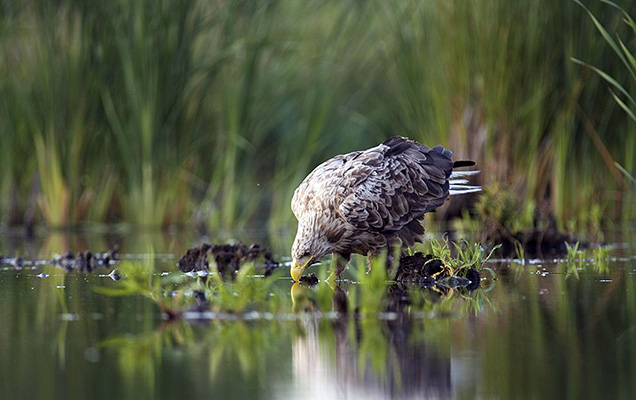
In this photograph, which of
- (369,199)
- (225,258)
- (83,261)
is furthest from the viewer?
(83,261)

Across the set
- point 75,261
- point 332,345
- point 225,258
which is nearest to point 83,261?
point 75,261

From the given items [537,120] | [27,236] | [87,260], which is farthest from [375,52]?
[87,260]

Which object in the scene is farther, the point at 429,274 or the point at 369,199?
the point at 369,199

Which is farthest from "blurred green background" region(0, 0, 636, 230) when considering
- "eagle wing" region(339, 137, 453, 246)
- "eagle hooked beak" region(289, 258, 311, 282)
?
"eagle hooked beak" region(289, 258, 311, 282)

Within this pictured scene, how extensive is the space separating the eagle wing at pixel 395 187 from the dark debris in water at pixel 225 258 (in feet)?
2.34

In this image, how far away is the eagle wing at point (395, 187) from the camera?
527 centimetres

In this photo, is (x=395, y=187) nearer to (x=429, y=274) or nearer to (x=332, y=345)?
(x=429, y=274)

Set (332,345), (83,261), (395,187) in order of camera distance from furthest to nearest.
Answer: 1. (83,261)
2. (395,187)
3. (332,345)

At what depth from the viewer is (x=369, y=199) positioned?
17.4 ft

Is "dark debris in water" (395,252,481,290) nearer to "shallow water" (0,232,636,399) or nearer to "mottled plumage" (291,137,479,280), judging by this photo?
"shallow water" (0,232,636,399)

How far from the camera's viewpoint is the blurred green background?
8242mm

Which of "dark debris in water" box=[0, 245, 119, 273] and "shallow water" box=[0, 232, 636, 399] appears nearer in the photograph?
"shallow water" box=[0, 232, 636, 399]

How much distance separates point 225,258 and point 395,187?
3.55 ft

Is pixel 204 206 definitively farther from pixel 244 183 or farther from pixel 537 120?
pixel 537 120
